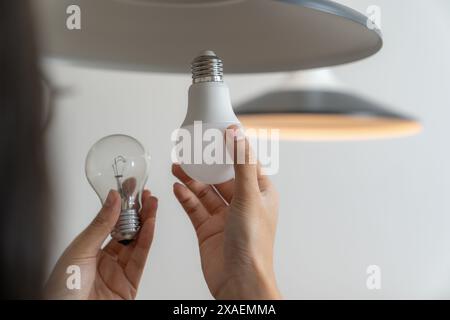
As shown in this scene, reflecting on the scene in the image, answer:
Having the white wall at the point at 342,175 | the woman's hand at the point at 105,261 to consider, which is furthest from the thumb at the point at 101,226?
the white wall at the point at 342,175

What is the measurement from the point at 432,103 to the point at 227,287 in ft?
3.10

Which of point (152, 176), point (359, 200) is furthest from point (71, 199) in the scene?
point (359, 200)

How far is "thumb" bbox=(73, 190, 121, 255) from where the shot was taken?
0.54 meters

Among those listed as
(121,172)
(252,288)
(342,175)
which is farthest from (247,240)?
(342,175)

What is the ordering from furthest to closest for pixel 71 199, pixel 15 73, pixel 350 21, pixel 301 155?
pixel 301 155 < pixel 71 199 < pixel 15 73 < pixel 350 21

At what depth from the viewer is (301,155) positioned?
1313mm

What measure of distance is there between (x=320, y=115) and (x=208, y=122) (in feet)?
0.71

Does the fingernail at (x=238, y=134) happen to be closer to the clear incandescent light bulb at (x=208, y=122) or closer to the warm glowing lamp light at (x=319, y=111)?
the clear incandescent light bulb at (x=208, y=122)

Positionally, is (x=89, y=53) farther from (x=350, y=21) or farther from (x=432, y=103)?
(x=432, y=103)

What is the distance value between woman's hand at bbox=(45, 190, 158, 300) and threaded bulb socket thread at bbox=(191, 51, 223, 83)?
0.14 m

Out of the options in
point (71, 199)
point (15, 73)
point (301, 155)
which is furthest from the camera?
point (301, 155)

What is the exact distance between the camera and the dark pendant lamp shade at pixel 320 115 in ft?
1.90

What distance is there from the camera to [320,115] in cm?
65
